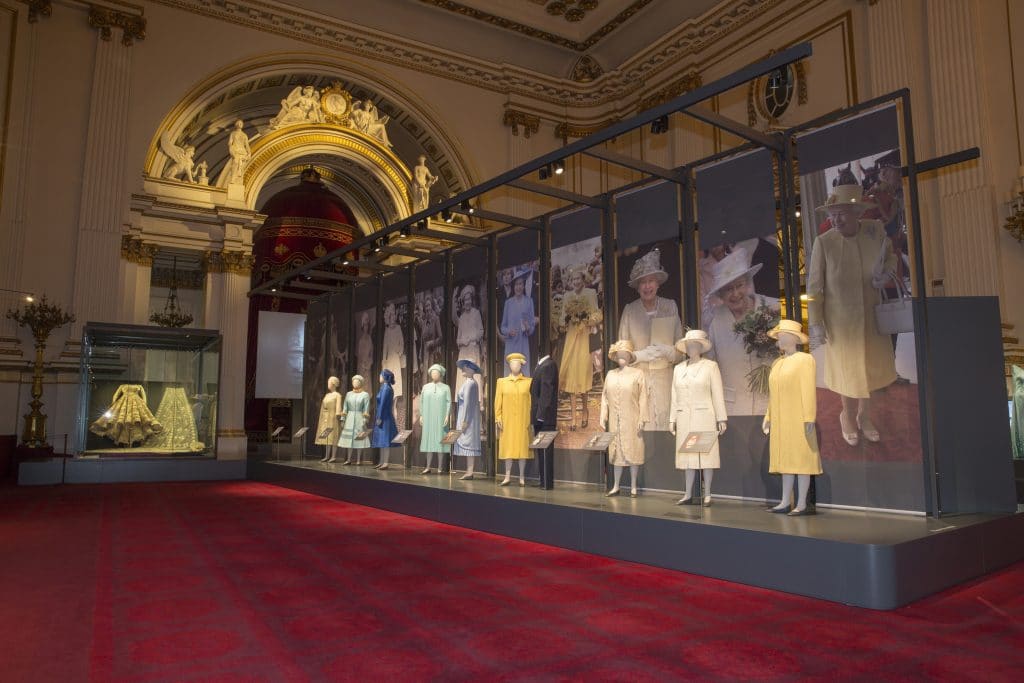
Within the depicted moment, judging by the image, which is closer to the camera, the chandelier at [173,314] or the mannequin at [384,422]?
the mannequin at [384,422]

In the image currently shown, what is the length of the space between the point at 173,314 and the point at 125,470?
7.50 meters

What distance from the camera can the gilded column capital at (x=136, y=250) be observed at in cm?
1330

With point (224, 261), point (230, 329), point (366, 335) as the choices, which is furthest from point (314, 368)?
point (224, 261)

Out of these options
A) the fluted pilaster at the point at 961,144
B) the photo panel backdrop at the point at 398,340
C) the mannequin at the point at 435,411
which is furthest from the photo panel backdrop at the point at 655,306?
the fluted pilaster at the point at 961,144

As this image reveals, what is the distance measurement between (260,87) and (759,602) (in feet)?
47.0

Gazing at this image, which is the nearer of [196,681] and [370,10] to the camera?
[196,681]

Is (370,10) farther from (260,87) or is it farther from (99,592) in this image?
(99,592)

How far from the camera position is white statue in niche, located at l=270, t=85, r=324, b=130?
1534 centimetres

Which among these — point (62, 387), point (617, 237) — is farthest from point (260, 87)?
point (617, 237)

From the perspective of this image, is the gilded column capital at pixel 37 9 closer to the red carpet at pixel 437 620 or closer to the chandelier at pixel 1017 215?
the red carpet at pixel 437 620

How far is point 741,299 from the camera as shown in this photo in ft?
22.1

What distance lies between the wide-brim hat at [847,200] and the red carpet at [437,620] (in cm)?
287

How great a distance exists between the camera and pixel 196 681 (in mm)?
2959

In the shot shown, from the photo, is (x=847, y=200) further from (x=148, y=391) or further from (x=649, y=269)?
(x=148, y=391)
